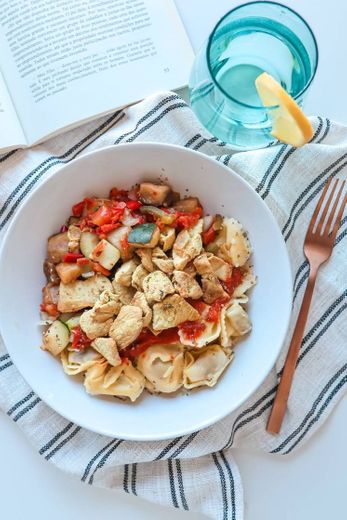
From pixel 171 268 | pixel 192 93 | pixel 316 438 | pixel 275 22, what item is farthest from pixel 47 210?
pixel 316 438

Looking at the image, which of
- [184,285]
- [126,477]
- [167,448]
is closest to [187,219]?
[184,285]

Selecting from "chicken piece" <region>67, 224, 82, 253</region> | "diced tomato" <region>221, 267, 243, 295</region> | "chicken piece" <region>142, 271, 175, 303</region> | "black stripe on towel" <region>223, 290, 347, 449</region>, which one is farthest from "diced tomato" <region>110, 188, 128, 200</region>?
"black stripe on towel" <region>223, 290, 347, 449</region>

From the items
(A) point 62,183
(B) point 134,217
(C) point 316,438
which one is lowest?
(C) point 316,438

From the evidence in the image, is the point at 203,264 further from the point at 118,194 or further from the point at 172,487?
the point at 172,487

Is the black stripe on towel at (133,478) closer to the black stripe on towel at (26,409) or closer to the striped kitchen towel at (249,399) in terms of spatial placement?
the striped kitchen towel at (249,399)

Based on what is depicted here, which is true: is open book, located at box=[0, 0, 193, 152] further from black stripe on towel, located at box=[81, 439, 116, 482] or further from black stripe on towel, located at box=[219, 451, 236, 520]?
black stripe on towel, located at box=[219, 451, 236, 520]

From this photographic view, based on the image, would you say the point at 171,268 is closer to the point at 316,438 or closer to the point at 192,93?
the point at 192,93

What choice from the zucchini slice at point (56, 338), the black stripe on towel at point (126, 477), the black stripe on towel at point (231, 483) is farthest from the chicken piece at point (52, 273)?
the black stripe on towel at point (231, 483)
